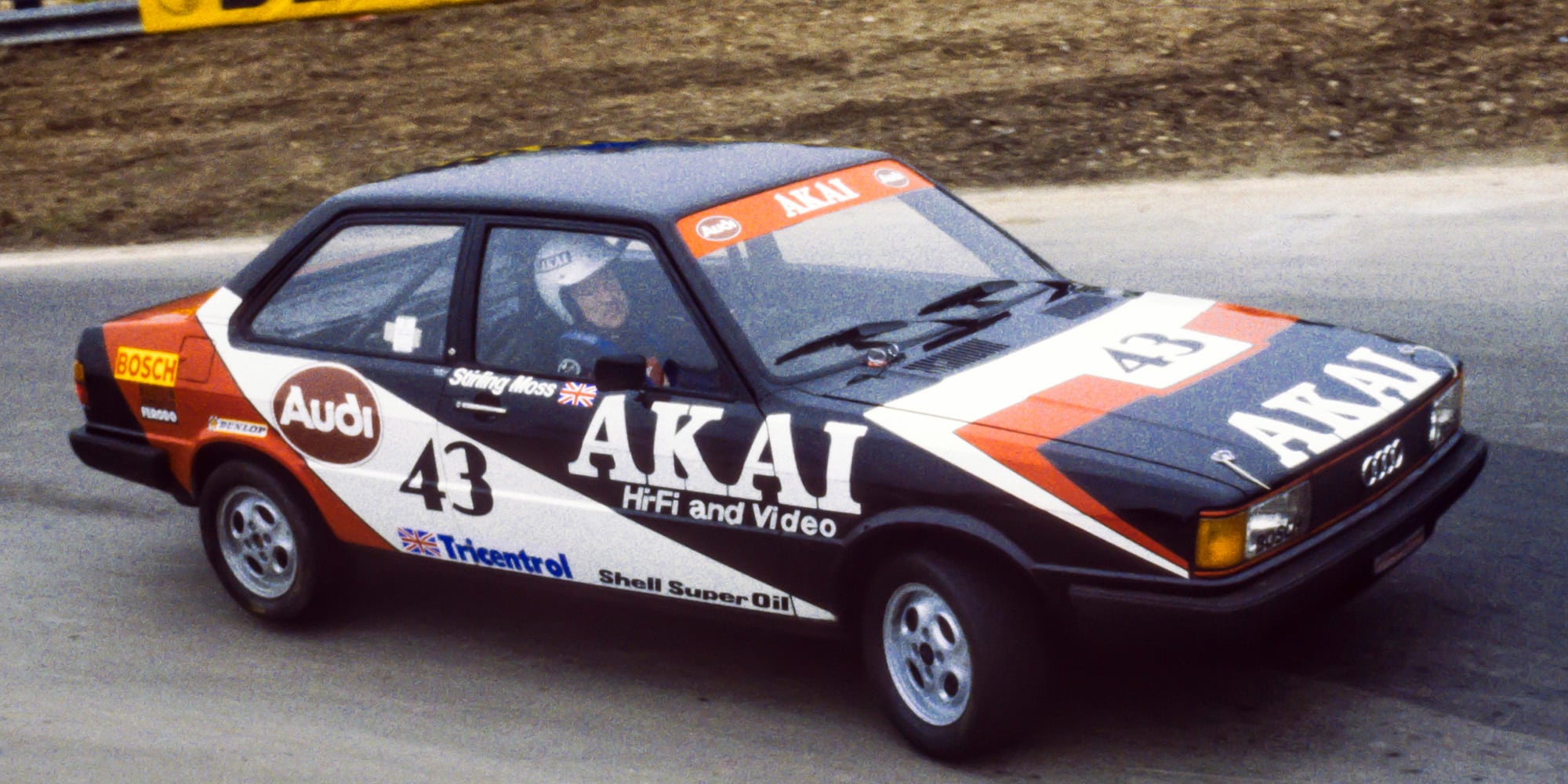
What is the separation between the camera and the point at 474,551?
17.3 ft

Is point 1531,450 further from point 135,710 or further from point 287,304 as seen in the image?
point 135,710

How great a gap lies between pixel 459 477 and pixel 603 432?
58cm

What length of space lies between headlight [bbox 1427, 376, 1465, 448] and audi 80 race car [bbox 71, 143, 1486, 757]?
0.08ft

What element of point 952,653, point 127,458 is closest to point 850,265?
point 952,653

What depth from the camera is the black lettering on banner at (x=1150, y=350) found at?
15.6 ft

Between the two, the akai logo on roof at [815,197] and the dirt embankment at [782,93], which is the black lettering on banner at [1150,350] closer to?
the akai logo on roof at [815,197]

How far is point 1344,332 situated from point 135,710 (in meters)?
3.77

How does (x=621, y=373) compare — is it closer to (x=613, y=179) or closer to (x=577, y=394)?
(x=577, y=394)

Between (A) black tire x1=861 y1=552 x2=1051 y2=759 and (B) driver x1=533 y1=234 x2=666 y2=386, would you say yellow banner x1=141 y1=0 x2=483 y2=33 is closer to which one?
(B) driver x1=533 y1=234 x2=666 y2=386

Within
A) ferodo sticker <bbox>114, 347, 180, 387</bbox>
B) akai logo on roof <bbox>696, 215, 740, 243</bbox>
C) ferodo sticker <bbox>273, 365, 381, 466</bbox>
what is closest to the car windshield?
akai logo on roof <bbox>696, 215, 740, 243</bbox>

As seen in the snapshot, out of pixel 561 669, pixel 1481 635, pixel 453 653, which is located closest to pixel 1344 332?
pixel 1481 635

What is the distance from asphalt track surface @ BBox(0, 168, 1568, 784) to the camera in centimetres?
453

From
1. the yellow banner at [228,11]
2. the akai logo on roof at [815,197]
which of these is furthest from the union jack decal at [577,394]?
the yellow banner at [228,11]

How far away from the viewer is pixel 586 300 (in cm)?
512
